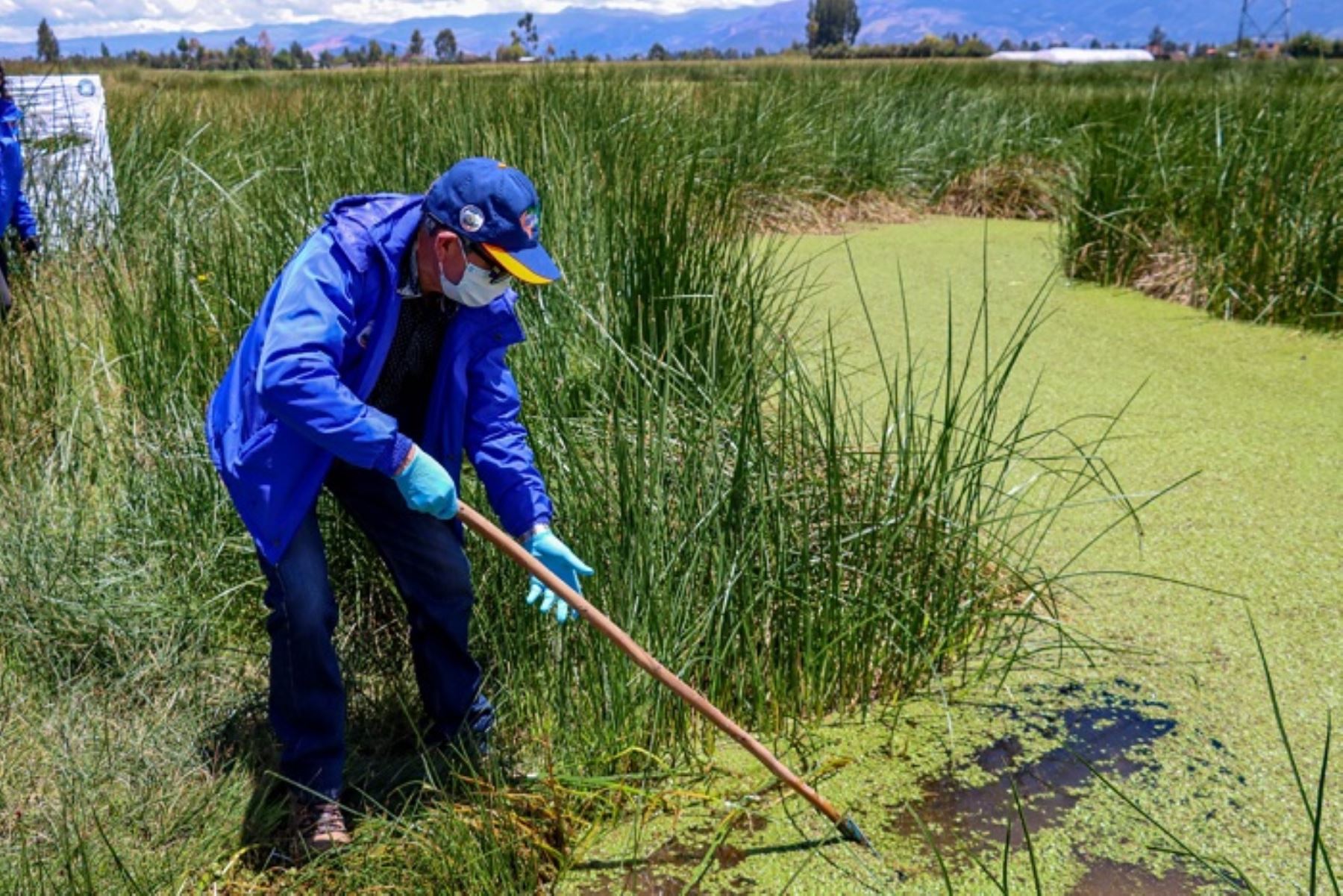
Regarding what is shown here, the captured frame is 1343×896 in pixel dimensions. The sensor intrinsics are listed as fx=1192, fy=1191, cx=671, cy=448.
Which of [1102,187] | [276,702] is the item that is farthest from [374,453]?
[1102,187]

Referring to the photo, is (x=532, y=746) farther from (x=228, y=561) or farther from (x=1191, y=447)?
(x=1191, y=447)

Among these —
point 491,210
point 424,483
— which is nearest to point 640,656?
point 424,483

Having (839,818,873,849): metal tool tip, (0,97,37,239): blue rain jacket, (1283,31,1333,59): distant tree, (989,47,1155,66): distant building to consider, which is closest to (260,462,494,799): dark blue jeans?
(839,818,873,849): metal tool tip

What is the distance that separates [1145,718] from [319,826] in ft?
4.43

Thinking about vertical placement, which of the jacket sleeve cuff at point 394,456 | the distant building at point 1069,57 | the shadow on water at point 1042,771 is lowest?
the shadow on water at point 1042,771

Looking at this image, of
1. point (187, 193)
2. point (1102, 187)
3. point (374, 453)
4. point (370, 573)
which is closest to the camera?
point (374, 453)

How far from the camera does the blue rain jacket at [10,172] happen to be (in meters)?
3.32

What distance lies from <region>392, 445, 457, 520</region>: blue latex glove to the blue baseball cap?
275mm

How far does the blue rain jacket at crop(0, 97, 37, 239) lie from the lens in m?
3.32

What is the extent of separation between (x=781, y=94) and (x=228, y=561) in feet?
16.2

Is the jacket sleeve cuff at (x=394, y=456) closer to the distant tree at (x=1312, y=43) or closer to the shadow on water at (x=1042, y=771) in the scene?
the shadow on water at (x=1042, y=771)

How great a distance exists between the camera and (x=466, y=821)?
162 centimetres

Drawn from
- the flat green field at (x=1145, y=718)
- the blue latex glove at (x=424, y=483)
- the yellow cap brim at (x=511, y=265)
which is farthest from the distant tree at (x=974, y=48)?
the blue latex glove at (x=424, y=483)

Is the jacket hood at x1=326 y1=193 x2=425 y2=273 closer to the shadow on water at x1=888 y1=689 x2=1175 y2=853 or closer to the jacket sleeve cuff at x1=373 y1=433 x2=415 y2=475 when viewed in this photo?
the jacket sleeve cuff at x1=373 y1=433 x2=415 y2=475
